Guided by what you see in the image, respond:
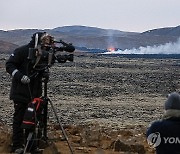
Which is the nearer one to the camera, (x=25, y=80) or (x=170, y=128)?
(x=170, y=128)

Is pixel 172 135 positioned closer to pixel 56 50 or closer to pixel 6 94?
pixel 56 50

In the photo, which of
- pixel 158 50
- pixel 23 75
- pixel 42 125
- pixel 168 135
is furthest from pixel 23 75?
pixel 158 50

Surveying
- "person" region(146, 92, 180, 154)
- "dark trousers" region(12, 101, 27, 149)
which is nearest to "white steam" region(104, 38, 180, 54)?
"dark trousers" region(12, 101, 27, 149)

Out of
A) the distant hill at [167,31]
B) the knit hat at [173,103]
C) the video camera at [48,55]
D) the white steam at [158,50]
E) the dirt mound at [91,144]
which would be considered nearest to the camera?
the knit hat at [173,103]

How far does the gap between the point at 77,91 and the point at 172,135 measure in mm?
16648

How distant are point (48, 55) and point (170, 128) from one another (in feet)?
7.38

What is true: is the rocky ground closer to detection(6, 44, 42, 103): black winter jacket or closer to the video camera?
detection(6, 44, 42, 103): black winter jacket

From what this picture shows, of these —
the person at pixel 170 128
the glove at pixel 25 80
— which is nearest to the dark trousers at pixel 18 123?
the glove at pixel 25 80

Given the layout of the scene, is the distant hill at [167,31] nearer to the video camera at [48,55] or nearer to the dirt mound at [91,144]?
the dirt mound at [91,144]

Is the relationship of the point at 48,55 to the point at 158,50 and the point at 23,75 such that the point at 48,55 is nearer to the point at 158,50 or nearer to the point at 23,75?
the point at 23,75

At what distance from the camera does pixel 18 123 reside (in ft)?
22.3

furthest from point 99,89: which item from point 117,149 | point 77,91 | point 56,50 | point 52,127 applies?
point 56,50

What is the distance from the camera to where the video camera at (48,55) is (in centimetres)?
630

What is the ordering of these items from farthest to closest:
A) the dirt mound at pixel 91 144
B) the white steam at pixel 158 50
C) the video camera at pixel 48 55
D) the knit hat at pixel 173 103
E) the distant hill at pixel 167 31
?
the distant hill at pixel 167 31 → the white steam at pixel 158 50 → the dirt mound at pixel 91 144 → the video camera at pixel 48 55 → the knit hat at pixel 173 103
